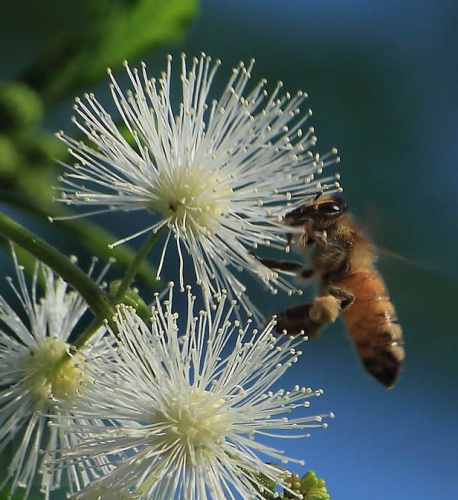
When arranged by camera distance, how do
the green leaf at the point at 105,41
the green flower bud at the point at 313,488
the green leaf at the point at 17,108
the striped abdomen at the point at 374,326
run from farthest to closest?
the green leaf at the point at 105,41, the green leaf at the point at 17,108, the striped abdomen at the point at 374,326, the green flower bud at the point at 313,488

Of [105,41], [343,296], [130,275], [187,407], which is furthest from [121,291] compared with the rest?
[105,41]

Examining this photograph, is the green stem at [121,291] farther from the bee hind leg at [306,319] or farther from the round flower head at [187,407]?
the bee hind leg at [306,319]

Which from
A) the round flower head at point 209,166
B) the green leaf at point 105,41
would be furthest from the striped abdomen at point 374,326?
the green leaf at point 105,41

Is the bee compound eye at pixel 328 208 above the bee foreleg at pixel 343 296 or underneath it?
above

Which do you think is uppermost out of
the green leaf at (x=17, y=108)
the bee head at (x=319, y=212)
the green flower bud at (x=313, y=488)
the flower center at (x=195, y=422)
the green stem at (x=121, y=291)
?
the green leaf at (x=17, y=108)

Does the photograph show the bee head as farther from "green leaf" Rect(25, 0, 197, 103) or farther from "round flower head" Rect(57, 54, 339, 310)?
"green leaf" Rect(25, 0, 197, 103)

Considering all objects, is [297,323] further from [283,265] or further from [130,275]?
[130,275]

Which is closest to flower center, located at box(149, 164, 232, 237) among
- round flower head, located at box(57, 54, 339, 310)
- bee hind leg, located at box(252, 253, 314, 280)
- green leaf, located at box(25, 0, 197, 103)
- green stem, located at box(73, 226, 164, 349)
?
round flower head, located at box(57, 54, 339, 310)

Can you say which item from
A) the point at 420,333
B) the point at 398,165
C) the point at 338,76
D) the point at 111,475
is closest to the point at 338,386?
the point at 420,333
